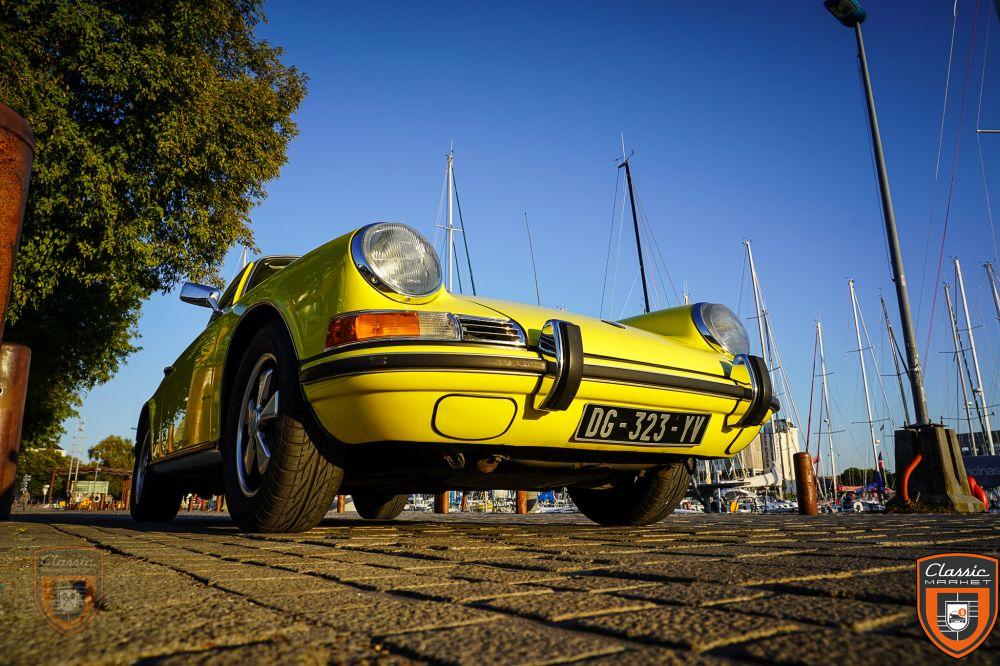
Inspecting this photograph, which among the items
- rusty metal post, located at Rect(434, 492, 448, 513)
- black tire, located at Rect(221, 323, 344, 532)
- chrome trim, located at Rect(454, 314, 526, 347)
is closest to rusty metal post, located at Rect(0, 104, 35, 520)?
black tire, located at Rect(221, 323, 344, 532)

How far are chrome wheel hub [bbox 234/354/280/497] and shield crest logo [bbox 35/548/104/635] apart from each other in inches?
32.1

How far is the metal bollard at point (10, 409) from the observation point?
18.0 ft

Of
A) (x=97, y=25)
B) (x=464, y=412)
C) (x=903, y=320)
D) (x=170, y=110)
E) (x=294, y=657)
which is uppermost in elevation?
(x=97, y=25)

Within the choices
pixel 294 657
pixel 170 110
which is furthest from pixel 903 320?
pixel 170 110

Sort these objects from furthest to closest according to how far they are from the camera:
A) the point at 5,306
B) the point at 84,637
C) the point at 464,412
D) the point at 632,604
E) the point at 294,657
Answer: the point at 464,412 < the point at 5,306 < the point at 632,604 < the point at 84,637 < the point at 294,657

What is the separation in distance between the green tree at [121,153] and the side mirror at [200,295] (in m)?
6.16

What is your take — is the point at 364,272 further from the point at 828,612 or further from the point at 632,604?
the point at 828,612

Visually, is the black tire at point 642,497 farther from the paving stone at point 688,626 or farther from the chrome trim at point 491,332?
the paving stone at point 688,626

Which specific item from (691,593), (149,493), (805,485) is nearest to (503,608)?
(691,593)

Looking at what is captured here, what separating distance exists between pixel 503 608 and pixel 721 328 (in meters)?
2.87

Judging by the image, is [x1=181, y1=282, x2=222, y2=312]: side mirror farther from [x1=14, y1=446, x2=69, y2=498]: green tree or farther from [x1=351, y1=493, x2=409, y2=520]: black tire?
[x1=14, y1=446, x2=69, y2=498]: green tree

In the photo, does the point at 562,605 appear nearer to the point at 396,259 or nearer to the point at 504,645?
the point at 504,645

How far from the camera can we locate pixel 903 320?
324 inches

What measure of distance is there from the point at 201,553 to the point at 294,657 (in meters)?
1.47
